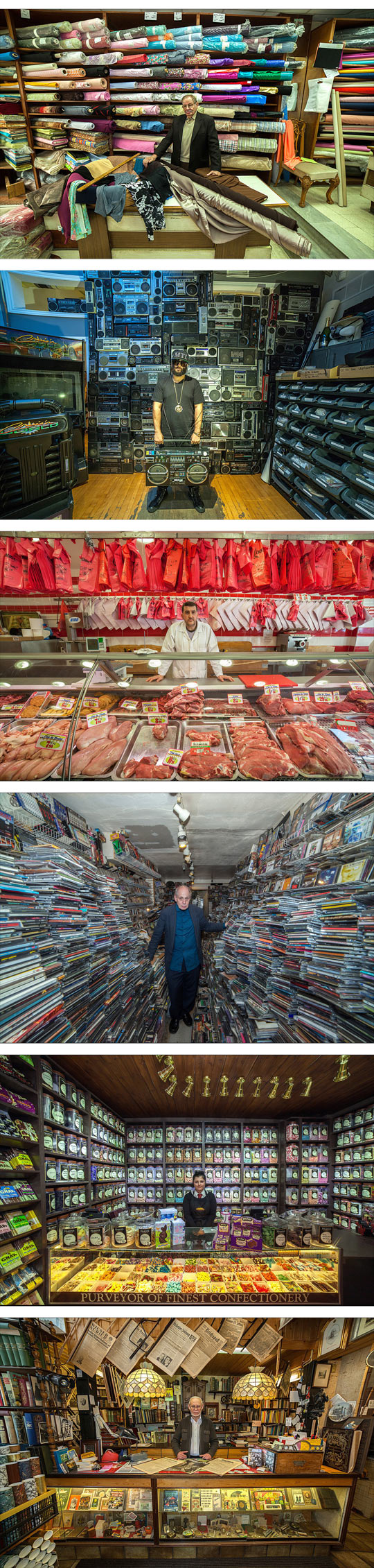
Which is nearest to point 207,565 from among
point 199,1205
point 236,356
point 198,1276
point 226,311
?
point 236,356

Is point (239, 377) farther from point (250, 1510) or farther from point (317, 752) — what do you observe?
point (250, 1510)

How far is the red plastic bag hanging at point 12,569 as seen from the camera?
9.11ft

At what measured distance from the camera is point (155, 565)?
2711 millimetres

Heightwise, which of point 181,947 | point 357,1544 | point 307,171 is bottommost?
point 357,1544

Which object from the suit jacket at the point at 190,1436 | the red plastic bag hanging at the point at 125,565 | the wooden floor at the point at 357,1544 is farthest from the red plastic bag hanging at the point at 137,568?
the wooden floor at the point at 357,1544

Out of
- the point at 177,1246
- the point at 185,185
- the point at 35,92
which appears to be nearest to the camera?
the point at 185,185

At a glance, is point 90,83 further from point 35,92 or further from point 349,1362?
point 349,1362

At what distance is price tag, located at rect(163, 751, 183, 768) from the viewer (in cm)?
244

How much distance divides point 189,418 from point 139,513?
323mm

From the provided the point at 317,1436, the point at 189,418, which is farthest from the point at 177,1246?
the point at 189,418

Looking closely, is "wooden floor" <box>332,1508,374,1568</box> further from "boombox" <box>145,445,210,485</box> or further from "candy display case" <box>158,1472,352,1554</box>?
"boombox" <box>145,445,210,485</box>

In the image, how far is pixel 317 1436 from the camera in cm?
295

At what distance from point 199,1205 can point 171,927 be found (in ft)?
3.57

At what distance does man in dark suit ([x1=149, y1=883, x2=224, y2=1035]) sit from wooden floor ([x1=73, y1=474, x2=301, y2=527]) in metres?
1.17
